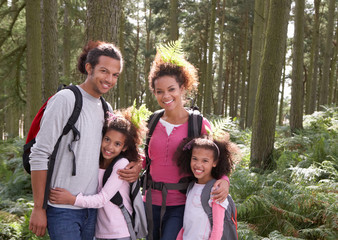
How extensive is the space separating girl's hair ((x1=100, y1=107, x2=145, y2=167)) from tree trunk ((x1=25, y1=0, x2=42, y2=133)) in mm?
6052

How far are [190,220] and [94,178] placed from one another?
3.07 ft

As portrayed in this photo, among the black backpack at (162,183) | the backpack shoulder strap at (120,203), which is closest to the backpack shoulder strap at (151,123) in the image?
the black backpack at (162,183)

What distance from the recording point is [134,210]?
2748 millimetres

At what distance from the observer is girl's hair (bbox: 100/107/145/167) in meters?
Answer: 2.67

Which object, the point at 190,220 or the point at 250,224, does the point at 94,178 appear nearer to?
the point at 190,220

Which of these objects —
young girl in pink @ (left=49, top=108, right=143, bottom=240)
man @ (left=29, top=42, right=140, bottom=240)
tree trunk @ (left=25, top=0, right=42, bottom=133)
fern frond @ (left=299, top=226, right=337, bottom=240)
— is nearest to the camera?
man @ (left=29, top=42, right=140, bottom=240)

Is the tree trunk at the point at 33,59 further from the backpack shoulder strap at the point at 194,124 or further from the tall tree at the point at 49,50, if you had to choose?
the backpack shoulder strap at the point at 194,124

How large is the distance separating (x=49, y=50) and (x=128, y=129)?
577 centimetres

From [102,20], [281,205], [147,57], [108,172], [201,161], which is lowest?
[281,205]

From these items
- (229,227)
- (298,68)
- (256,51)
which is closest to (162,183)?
(229,227)

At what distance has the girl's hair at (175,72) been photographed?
2.98 meters

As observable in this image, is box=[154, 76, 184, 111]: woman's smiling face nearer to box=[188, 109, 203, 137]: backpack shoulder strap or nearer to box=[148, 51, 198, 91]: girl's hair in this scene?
box=[148, 51, 198, 91]: girl's hair

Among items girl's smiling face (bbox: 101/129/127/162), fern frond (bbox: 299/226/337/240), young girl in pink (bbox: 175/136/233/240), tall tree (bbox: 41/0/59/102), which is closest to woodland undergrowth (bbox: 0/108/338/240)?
fern frond (bbox: 299/226/337/240)

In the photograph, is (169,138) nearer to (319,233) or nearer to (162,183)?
(162,183)
